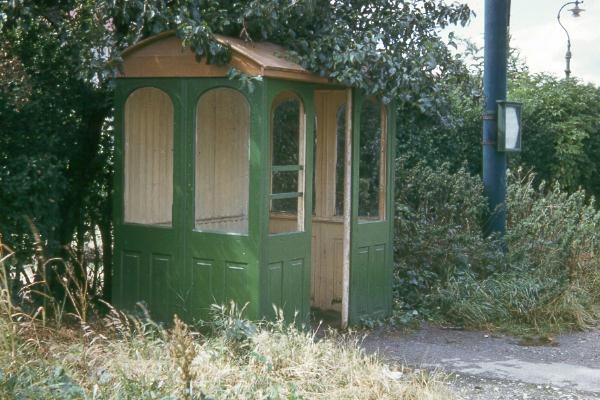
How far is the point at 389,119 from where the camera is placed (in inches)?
367

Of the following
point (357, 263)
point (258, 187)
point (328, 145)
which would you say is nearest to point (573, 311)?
point (357, 263)

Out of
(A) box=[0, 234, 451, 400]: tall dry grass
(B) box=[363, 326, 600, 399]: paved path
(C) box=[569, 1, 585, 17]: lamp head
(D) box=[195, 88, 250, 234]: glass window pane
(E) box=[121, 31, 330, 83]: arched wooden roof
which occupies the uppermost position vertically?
(C) box=[569, 1, 585, 17]: lamp head

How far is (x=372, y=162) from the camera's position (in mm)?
9227

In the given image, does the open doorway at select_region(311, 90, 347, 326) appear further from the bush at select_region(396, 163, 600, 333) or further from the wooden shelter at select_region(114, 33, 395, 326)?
the bush at select_region(396, 163, 600, 333)

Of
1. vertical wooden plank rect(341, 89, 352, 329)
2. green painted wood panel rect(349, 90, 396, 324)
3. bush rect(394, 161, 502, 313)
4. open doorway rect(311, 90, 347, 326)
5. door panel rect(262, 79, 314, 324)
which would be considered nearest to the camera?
door panel rect(262, 79, 314, 324)

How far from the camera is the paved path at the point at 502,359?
7.20m

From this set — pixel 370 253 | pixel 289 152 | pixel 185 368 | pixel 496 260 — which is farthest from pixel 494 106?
pixel 185 368

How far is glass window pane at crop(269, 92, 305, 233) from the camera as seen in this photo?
833cm

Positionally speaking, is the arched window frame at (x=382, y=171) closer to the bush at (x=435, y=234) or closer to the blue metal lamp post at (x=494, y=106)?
the bush at (x=435, y=234)

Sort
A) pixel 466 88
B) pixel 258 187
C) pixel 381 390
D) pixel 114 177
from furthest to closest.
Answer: pixel 466 88
pixel 114 177
pixel 258 187
pixel 381 390

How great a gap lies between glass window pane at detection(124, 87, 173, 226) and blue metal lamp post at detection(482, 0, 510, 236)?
4234mm

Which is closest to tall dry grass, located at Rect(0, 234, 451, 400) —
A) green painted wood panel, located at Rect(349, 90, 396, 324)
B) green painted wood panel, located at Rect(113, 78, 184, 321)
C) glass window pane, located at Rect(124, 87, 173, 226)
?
green painted wood panel, located at Rect(113, 78, 184, 321)

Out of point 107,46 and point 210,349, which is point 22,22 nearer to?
point 107,46

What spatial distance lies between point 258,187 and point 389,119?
6.76 feet
